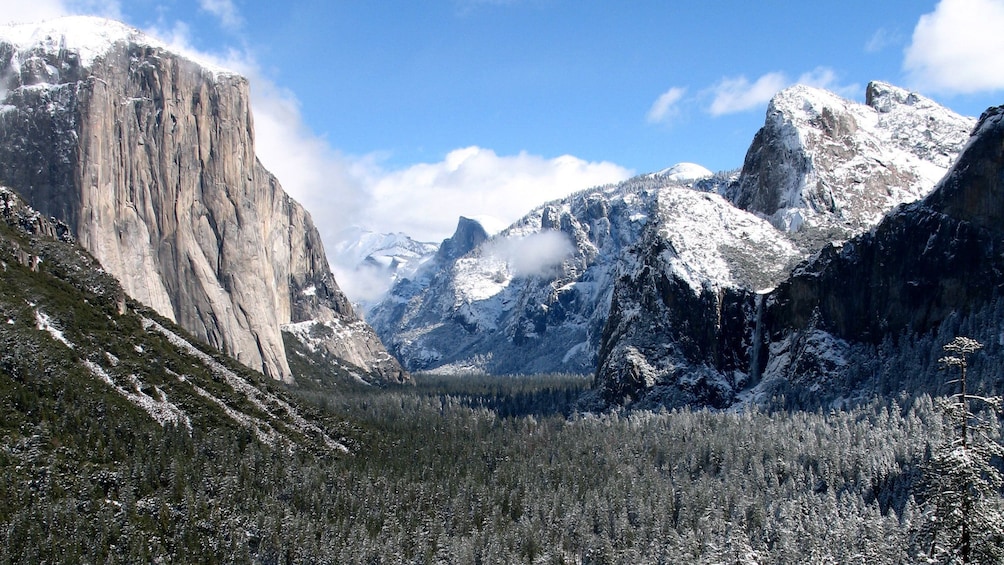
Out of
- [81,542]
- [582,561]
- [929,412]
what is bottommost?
[582,561]

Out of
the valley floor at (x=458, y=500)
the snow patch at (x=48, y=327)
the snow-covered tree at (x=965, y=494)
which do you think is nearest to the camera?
the snow-covered tree at (x=965, y=494)

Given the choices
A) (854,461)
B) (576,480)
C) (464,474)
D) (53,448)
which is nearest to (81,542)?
(53,448)

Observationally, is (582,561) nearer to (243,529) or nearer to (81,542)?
(243,529)

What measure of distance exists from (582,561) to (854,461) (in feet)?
208

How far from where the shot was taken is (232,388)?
654ft

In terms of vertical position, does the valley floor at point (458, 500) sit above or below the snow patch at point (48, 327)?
below

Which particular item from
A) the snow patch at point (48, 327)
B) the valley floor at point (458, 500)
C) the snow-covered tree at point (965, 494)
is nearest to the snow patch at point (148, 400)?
the snow patch at point (48, 327)

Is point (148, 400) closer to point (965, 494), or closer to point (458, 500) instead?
point (458, 500)

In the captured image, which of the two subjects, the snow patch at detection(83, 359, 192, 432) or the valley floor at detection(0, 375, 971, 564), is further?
the snow patch at detection(83, 359, 192, 432)

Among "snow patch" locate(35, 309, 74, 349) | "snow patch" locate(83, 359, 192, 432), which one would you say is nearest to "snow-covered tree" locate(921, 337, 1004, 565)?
"snow patch" locate(83, 359, 192, 432)

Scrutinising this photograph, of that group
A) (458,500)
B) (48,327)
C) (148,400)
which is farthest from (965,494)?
(48,327)

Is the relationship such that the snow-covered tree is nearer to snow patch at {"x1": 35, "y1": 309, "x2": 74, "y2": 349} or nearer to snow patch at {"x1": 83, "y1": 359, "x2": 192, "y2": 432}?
snow patch at {"x1": 83, "y1": 359, "x2": 192, "y2": 432}

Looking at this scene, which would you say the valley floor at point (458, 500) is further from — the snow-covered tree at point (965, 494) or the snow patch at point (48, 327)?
the snow-covered tree at point (965, 494)

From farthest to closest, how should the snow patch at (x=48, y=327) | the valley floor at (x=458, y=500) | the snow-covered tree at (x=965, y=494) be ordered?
the snow patch at (x=48, y=327) → the valley floor at (x=458, y=500) → the snow-covered tree at (x=965, y=494)
